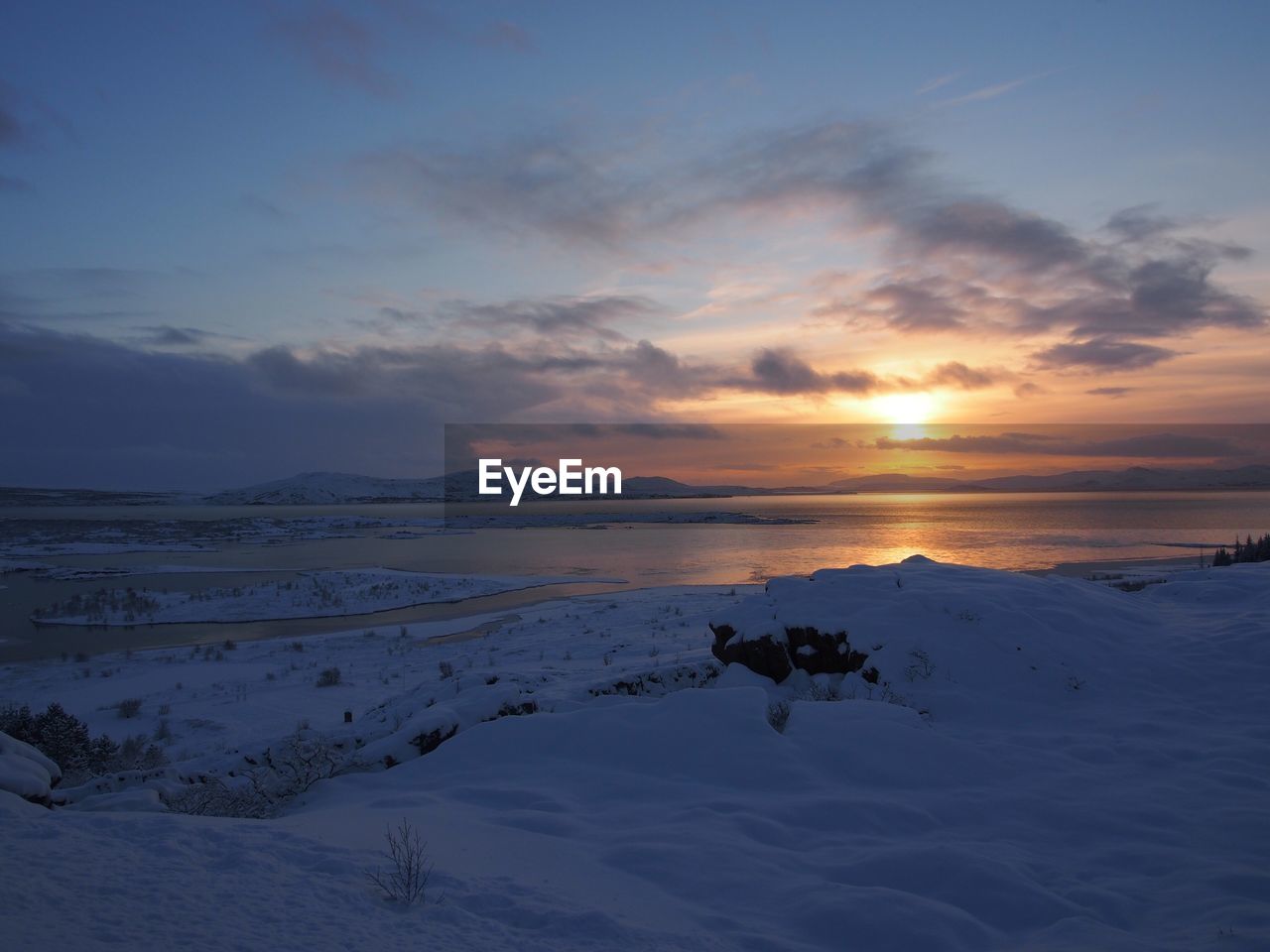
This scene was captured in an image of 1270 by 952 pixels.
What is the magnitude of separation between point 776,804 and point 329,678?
10684mm

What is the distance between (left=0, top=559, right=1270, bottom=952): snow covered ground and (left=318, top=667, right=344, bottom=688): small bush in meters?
1.11

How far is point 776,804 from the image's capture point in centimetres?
583

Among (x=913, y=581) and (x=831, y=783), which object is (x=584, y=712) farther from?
(x=913, y=581)

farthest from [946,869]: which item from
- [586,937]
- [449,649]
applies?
[449,649]

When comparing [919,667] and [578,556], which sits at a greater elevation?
[919,667]

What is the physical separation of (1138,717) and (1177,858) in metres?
3.51

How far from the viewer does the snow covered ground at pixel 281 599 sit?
22.8 meters

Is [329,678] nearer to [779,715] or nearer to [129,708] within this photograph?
[129,708]

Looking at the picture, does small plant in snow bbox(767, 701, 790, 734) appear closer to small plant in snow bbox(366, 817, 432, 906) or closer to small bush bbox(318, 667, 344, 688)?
small plant in snow bbox(366, 817, 432, 906)

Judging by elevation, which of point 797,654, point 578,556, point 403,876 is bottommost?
point 578,556

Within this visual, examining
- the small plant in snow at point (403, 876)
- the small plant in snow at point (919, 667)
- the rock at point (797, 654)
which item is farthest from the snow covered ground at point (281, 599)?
the small plant in snow at point (403, 876)

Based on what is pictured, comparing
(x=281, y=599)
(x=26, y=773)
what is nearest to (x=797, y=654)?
(x=26, y=773)

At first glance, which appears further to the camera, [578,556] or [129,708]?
A: [578,556]

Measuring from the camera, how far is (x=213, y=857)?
13.8 feet
